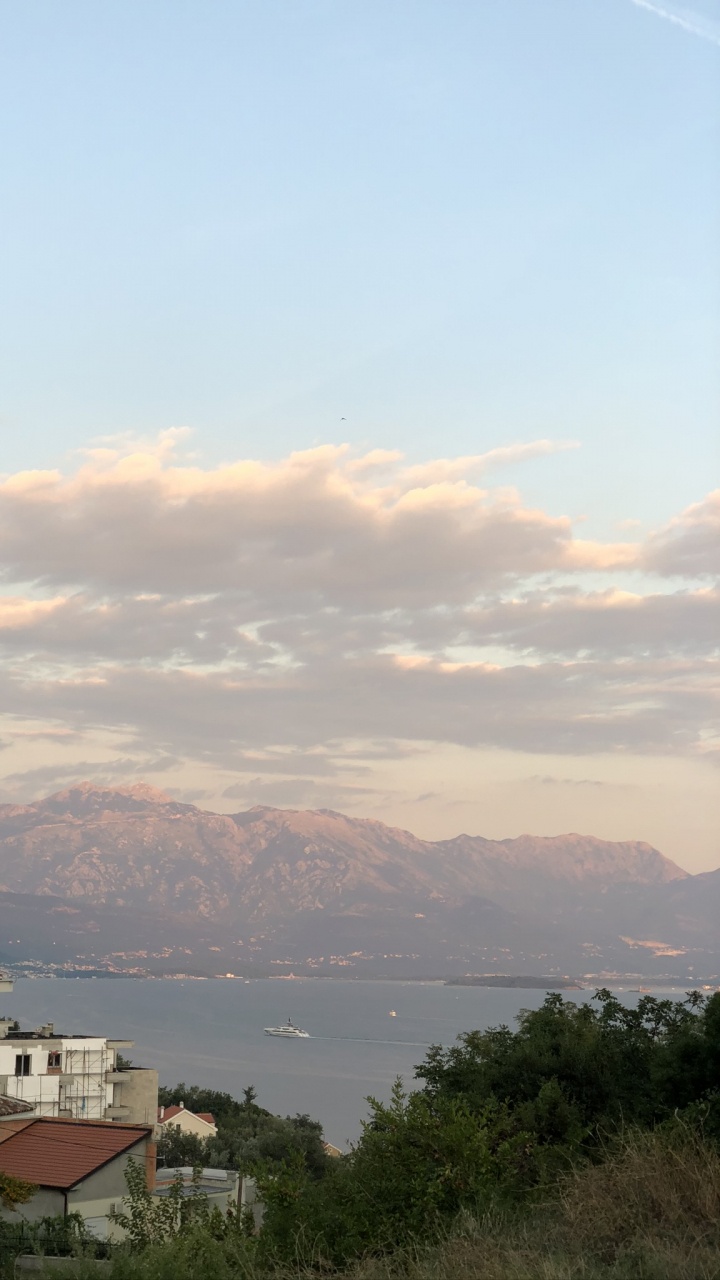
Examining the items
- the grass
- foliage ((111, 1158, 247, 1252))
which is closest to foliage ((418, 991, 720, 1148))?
foliage ((111, 1158, 247, 1252))

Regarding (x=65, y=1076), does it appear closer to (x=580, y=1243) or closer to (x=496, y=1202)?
(x=496, y=1202)

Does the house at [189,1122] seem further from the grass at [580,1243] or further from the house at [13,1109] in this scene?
the grass at [580,1243]

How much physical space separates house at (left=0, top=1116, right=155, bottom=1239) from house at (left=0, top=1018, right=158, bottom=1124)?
2845 cm

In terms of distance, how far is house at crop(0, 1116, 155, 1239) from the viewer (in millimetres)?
28266

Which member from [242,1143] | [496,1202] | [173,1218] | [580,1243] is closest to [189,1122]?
[242,1143]

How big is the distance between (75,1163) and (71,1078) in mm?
32402

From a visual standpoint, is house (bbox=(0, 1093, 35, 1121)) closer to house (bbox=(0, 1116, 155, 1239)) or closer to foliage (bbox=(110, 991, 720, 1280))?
house (bbox=(0, 1116, 155, 1239))

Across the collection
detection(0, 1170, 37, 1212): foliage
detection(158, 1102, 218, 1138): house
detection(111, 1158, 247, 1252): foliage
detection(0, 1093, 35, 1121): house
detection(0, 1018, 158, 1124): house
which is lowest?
detection(158, 1102, 218, 1138): house

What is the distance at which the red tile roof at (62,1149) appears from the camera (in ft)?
95.0

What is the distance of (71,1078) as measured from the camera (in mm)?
59625

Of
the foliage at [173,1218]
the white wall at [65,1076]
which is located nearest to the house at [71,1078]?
the white wall at [65,1076]

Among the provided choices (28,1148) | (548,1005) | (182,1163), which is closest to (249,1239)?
(548,1005)

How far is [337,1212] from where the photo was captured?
1221cm

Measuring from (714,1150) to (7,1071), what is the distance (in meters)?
54.1
